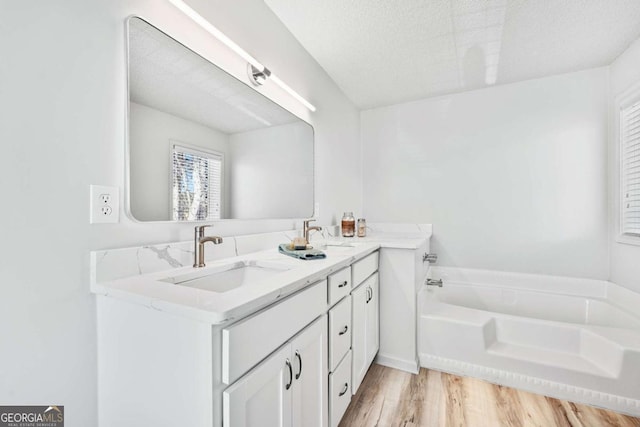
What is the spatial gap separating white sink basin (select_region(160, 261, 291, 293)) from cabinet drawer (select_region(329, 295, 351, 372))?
0.34m

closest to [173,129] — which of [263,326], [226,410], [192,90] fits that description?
[192,90]

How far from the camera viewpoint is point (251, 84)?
1.46 meters

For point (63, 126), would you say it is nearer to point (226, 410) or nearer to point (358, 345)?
point (226, 410)

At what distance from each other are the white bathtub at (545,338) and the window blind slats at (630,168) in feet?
1.67

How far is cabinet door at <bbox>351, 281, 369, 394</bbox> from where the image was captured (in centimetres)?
151

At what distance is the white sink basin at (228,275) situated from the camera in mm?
1000

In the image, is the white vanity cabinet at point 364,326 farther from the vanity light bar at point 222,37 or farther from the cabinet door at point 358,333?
the vanity light bar at point 222,37

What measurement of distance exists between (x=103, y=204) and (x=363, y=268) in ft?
4.23

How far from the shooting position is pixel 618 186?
81.0 inches

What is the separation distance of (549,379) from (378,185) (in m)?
2.05

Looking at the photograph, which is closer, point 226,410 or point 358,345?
point 226,410

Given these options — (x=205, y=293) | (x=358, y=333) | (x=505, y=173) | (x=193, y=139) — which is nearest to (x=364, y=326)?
(x=358, y=333)

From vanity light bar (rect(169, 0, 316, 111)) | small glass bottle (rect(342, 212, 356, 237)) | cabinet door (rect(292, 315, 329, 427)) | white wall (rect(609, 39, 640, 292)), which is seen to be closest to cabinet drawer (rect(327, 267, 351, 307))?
cabinet door (rect(292, 315, 329, 427))

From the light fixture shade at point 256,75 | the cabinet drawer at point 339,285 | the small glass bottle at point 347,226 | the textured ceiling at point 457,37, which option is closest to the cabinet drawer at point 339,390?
the cabinet drawer at point 339,285
